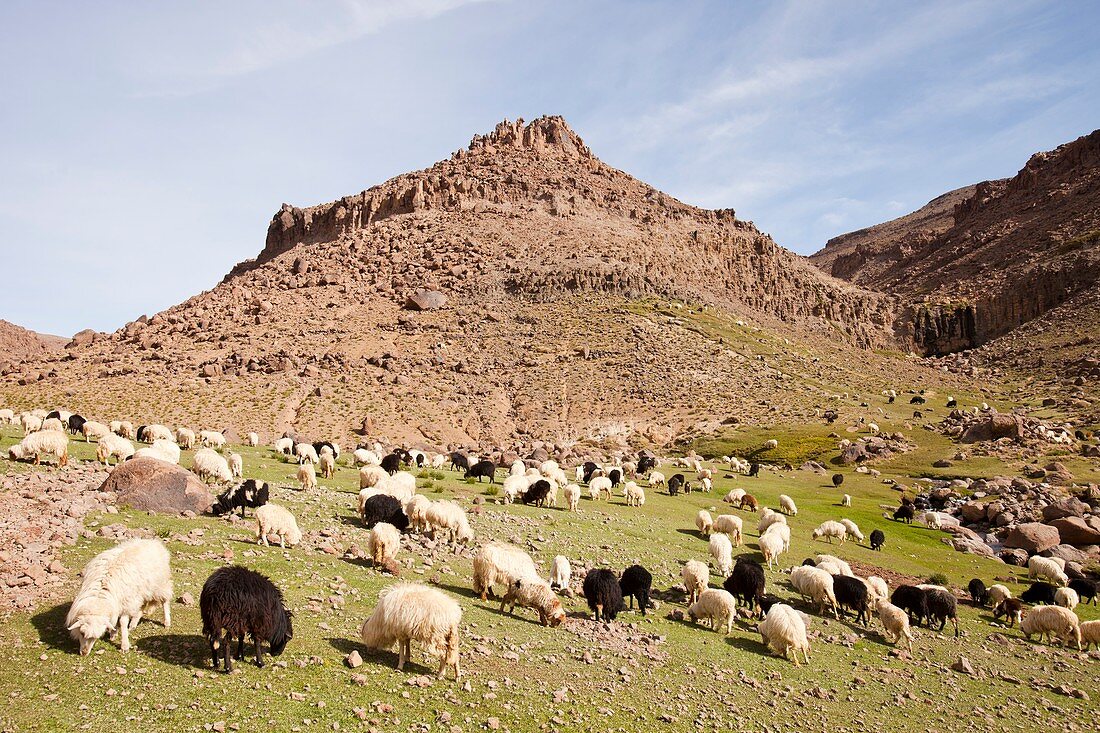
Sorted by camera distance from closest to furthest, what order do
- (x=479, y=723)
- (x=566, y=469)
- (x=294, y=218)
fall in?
(x=479, y=723)
(x=566, y=469)
(x=294, y=218)

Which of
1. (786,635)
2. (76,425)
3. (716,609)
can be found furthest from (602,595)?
(76,425)

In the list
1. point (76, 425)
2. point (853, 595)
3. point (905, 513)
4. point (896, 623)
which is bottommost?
point (905, 513)

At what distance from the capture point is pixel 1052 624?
754 inches

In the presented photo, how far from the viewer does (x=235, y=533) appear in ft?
51.1

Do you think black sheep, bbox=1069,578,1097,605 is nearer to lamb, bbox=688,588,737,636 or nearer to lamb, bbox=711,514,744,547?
lamb, bbox=711,514,744,547

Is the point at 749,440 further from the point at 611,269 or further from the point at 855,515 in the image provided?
the point at 611,269

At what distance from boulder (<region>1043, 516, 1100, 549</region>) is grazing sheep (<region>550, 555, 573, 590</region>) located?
2884cm

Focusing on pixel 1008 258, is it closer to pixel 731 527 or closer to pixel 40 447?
pixel 731 527

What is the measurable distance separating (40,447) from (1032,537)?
3992 cm

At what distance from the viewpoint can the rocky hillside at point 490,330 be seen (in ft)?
194

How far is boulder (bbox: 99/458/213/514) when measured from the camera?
16.1 metres

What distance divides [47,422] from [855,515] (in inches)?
1542

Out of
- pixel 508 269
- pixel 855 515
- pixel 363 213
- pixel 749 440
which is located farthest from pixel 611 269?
pixel 855 515

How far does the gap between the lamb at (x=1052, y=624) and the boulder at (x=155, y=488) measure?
23.0 m
